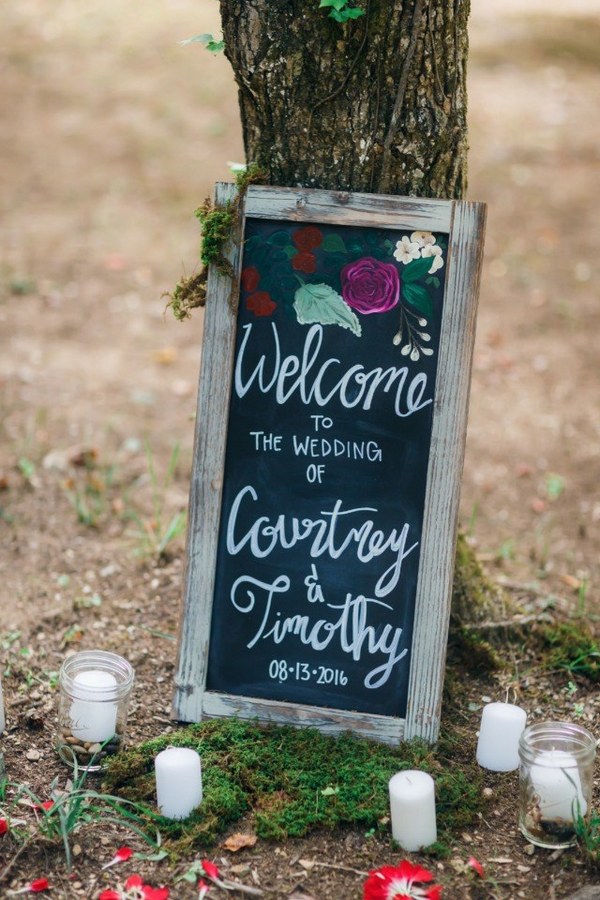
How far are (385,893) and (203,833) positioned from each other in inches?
18.5

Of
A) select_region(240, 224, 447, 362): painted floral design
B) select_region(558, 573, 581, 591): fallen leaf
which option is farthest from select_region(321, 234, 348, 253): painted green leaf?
select_region(558, 573, 581, 591): fallen leaf

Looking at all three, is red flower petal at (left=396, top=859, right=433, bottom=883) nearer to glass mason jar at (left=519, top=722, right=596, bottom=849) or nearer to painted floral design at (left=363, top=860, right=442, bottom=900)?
painted floral design at (left=363, top=860, right=442, bottom=900)

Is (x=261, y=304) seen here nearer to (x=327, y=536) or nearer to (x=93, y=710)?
(x=327, y=536)

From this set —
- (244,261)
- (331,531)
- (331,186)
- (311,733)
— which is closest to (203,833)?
(311,733)

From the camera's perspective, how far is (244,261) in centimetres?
275

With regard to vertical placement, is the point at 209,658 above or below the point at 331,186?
below

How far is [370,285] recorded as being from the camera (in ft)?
8.83

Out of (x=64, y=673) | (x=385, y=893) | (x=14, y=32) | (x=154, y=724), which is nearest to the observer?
(x=385, y=893)

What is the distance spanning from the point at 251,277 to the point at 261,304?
0.08m

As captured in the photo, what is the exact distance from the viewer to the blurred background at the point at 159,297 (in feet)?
13.3

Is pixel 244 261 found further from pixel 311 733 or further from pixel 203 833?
pixel 203 833

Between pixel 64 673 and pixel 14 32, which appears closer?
pixel 64 673

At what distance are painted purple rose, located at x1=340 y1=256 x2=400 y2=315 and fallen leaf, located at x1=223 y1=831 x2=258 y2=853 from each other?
1350 mm

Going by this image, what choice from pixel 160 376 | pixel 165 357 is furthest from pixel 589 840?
pixel 165 357
